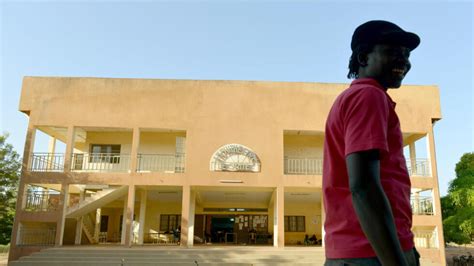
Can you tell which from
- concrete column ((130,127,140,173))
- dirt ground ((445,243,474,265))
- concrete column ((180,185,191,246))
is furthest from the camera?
dirt ground ((445,243,474,265))

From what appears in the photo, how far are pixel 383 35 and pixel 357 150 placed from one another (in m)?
0.55

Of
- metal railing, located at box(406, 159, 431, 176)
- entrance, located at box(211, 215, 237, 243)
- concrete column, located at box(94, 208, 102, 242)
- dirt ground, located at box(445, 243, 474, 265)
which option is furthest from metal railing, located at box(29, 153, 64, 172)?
dirt ground, located at box(445, 243, 474, 265)

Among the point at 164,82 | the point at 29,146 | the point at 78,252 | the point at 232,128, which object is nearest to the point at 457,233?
the point at 232,128

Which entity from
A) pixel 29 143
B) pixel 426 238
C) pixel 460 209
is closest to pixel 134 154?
pixel 29 143

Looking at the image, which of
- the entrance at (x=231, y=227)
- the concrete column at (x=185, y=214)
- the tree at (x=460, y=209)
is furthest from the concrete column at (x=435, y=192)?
the concrete column at (x=185, y=214)

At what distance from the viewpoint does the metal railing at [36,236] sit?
17153 mm

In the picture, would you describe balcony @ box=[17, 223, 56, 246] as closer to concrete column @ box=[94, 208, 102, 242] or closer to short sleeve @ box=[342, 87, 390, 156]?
concrete column @ box=[94, 208, 102, 242]

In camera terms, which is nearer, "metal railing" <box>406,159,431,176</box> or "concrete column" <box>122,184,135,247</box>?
"concrete column" <box>122,184,135,247</box>

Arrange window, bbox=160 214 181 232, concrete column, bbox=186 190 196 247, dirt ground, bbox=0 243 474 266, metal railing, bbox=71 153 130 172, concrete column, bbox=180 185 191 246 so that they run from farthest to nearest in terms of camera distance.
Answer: dirt ground, bbox=0 243 474 266 < window, bbox=160 214 181 232 < metal railing, bbox=71 153 130 172 < concrete column, bbox=186 190 196 247 < concrete column, bbox=180 185 191 246

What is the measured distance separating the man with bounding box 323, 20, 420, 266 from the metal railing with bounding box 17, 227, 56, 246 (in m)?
18.3

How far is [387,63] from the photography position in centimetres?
164

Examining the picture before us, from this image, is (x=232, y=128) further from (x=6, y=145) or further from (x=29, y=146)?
(x=6, y=145)

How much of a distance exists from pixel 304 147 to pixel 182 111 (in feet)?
21.5

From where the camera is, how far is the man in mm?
1316
